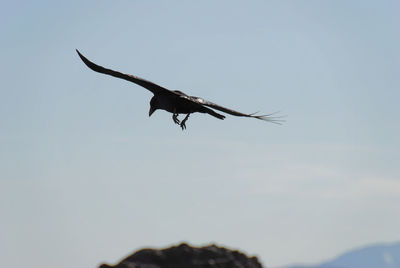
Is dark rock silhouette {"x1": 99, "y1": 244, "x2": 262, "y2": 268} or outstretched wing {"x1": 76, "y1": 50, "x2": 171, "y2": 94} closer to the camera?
dark rock silhouette {"x1": 99, "y1": 244, "x2": 262, "y2": 268}

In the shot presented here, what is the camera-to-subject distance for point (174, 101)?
22500 mm

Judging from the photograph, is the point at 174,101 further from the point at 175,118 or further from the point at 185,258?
the point at 185,258

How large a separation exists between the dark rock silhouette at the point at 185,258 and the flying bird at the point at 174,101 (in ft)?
18.1

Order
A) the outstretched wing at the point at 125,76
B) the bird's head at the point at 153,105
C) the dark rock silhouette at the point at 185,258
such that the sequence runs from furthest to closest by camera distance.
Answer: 1. the bird's head at the point at 153,105
2. the outstretched wing at the point at 125,76
3. the dark rock silhouette at the point at 185,258

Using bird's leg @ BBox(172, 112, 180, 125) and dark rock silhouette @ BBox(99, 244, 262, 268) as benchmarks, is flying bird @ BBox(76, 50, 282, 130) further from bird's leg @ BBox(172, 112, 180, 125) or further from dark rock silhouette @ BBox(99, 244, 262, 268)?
dark rock silhouette @ BBox(99, 244, 262, 268)

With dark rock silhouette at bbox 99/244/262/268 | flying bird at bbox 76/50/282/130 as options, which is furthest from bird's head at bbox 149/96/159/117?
dark rock silhouette at bbox 99/244/262/268

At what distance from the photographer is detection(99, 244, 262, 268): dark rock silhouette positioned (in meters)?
17.2

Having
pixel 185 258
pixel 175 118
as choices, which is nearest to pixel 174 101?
pixel 175 118

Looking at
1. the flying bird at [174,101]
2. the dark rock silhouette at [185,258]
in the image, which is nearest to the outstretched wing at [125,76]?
the flying bird at [174,101]

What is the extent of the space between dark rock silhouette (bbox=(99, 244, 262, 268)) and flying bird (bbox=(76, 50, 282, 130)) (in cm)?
552

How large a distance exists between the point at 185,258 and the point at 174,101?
699 cm

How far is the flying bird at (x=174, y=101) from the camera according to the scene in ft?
71.0

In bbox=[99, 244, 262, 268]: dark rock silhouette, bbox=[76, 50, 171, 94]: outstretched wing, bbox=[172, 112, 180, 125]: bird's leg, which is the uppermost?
bbox=[76, 50, 171, 94]: outstretched wing

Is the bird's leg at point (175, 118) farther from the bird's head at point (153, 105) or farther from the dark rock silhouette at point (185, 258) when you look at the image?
the dark rock silhouette at point (185, 258)
